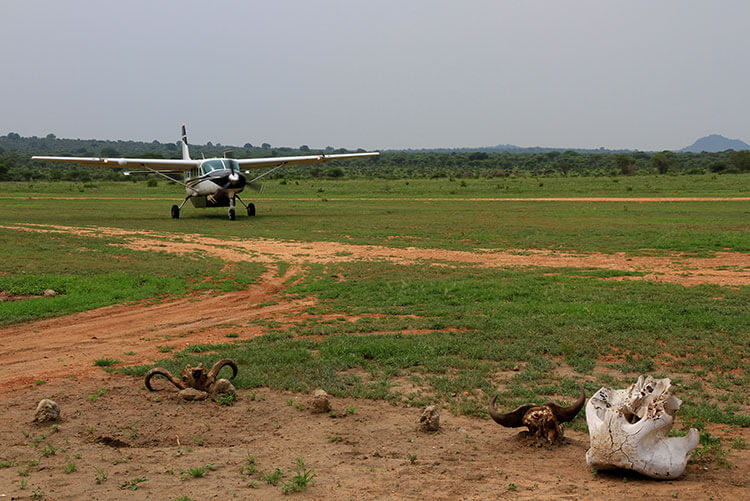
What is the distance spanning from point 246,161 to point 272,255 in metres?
17.1

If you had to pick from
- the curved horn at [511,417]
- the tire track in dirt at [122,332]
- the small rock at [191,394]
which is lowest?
the tire track in dirt at [122,332]

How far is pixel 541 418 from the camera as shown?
5582 mm

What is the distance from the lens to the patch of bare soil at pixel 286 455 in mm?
4727

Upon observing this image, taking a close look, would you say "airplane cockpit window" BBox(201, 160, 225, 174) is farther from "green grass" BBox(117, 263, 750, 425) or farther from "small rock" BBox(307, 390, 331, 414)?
"small rock" BBox(307, 390, 331, 414)

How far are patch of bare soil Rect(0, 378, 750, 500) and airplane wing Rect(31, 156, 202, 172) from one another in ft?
86.4

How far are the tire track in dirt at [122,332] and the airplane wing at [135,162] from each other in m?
21.0

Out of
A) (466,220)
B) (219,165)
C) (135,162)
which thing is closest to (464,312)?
(466,220)

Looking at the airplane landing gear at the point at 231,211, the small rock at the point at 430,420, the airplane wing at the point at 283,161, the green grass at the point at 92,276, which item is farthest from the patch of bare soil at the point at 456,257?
the airplane wing at the point at 283,161

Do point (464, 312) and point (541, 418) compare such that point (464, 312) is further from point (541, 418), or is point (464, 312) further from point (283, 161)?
point (283, 161)

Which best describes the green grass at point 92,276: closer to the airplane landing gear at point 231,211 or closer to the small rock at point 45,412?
the small rock at point 45,412

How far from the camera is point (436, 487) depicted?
15.7ft

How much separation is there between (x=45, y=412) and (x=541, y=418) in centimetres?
442

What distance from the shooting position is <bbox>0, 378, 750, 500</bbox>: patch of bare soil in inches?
186

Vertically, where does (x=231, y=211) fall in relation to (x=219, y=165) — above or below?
below
